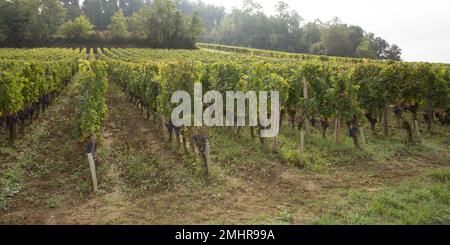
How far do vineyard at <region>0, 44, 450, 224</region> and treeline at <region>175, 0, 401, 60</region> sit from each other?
196ft

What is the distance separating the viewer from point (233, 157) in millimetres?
11859

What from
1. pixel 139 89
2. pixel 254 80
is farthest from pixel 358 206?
pixel 139 89

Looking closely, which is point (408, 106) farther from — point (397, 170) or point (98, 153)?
point (98, 153)

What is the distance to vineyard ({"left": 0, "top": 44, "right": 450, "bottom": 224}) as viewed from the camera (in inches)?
321

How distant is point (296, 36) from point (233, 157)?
285 feet

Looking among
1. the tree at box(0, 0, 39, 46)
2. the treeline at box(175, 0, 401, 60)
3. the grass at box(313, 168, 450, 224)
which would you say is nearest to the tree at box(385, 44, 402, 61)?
the treeline at box(175, 0, 401, 60)

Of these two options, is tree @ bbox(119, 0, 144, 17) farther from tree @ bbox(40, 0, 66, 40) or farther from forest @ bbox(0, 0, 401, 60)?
tree @ bbox(40, 0, 66, 40)

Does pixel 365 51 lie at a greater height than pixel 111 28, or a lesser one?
lesser

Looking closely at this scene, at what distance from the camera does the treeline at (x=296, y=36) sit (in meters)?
74.1

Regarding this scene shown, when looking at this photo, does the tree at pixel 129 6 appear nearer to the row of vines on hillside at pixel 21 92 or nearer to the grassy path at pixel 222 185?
the row of vines on hillside at pixel 21 92

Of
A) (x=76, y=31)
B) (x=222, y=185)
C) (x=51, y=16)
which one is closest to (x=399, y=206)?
(x=222, y=185)

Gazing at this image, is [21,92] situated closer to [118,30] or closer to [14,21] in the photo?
[14,21]

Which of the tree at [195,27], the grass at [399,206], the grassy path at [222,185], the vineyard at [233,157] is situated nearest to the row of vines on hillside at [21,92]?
the vineyard at [233,157]

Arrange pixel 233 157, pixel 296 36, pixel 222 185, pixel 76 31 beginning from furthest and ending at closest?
1. pixel 296 36
2. pixel 76 31
3. pixel 233 157
4. pixel 222 185
